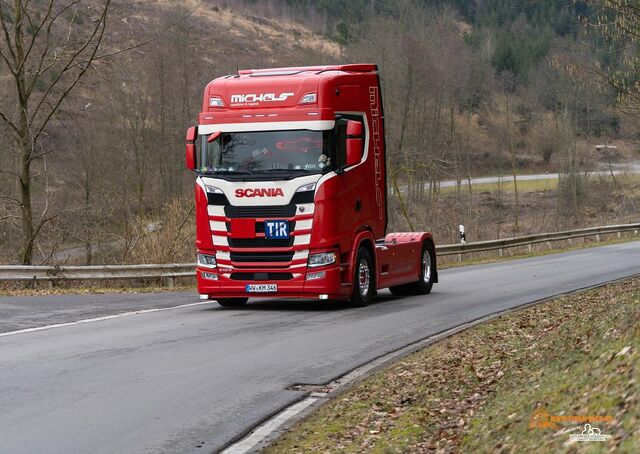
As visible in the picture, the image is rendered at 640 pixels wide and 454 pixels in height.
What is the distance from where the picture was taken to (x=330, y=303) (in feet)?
60.6

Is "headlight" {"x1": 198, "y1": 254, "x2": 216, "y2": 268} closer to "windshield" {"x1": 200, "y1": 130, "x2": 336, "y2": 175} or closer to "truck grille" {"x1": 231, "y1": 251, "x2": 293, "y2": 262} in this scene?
"truck grille" {"x1": 231, "y1": 251, "x2": 293, "y2": 262}

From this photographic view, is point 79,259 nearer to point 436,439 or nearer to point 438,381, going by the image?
point 438,381

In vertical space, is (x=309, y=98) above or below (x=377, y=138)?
above

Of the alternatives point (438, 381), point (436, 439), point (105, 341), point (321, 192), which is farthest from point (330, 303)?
point (436, 439)

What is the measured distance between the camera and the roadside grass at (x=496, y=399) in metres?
6.23

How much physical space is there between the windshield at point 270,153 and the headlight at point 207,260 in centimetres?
138

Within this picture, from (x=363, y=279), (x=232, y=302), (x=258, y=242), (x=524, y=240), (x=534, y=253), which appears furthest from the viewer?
(x=534, y=253)

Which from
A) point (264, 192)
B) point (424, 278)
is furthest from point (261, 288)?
point (424, 278)

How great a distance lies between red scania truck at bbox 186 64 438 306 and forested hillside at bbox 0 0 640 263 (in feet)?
12.3

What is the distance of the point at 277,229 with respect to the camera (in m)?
16.4

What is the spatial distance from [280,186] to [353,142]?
1.37 metres

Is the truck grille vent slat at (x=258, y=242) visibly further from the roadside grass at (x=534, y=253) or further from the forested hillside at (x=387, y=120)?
the roadside grass at (x=534, y=253)

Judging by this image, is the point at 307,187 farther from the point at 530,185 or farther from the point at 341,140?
the point at 530,185

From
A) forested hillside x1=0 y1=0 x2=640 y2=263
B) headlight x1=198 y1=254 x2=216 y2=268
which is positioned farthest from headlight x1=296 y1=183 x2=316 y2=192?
forested hillside x1=0 y1=0 x2=640 y2=263
